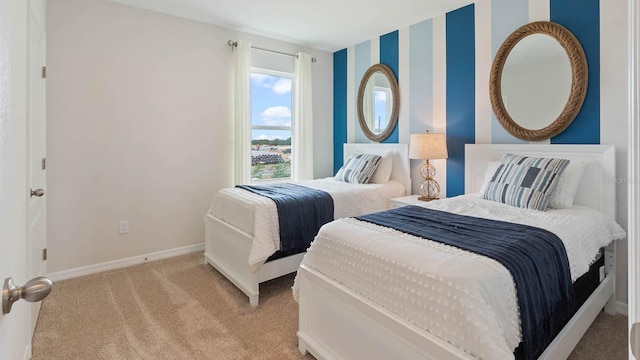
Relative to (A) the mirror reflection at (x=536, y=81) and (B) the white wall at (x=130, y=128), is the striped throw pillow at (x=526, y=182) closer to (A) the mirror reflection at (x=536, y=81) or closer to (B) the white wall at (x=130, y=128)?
(A) the mirror reflection at (x=536, y=81)

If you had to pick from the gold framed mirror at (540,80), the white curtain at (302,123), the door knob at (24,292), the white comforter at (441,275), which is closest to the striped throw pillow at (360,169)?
the white curtain at (302,123)

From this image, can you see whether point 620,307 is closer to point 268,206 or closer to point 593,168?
point 593,168

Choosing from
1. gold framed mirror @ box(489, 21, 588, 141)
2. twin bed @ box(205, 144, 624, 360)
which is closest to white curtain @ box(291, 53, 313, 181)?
twin bed @ box(205, 144, 624, 360)

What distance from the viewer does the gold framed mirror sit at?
248 cm

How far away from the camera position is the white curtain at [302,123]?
4316 millimetres

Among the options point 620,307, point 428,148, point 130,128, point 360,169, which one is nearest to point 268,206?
point 360,169

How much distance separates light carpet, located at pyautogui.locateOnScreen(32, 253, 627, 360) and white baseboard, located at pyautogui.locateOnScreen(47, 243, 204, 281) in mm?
111

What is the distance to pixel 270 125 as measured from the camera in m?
4.25

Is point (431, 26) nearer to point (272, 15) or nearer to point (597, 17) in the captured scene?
point (597, 17)

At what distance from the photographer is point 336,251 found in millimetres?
1733

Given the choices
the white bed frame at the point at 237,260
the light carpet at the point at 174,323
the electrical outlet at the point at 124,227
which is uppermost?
the electrical outlet at the point at 124,227

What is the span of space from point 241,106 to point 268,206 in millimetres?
1705

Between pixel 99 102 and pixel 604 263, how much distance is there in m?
4.28

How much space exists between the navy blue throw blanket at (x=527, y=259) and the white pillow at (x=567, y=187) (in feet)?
2.52
